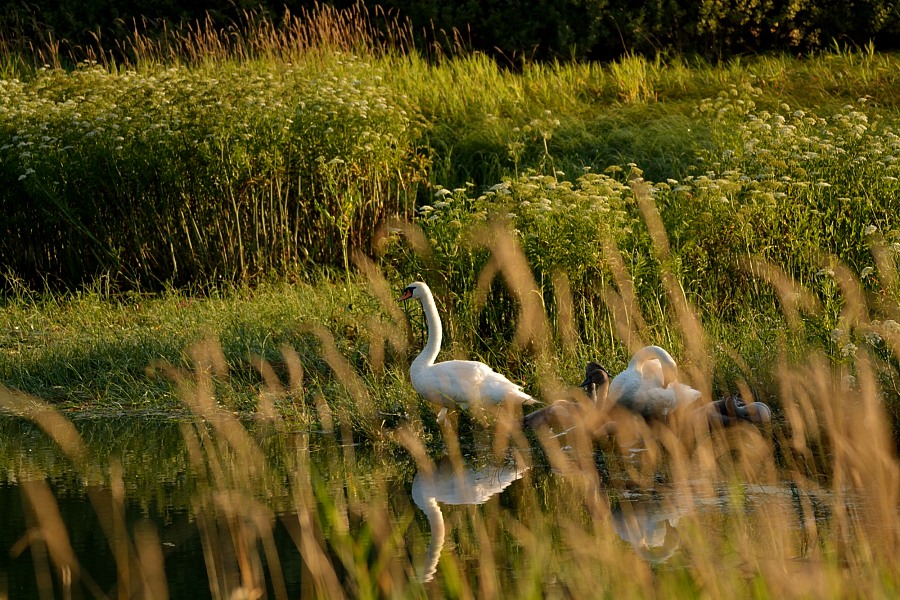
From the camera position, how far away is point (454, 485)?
6109mm

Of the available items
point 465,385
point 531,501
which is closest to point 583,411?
point 465,385

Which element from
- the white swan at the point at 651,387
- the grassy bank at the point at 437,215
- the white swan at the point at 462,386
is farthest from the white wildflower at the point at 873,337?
the white swan at the point at 462,386

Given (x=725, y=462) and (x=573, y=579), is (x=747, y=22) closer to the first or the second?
(x=725, y=462)

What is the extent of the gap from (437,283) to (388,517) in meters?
2.67

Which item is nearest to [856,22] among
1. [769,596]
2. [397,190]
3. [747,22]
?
[747,22]

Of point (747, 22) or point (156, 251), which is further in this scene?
point (747, 22)

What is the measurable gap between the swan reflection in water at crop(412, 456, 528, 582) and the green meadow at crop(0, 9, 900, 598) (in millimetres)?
174

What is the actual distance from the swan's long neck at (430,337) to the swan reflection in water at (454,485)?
0.69 meters

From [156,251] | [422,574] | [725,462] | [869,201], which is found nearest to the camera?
[422,574]

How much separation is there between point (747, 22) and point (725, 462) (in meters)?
12.7

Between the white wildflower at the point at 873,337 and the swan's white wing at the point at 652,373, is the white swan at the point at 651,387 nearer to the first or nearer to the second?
the swan's white wing at the point at 652,373

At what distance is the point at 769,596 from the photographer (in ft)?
11.8

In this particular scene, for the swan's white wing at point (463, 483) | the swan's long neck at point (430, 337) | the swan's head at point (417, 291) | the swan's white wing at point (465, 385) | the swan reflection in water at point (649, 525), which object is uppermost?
the swan's head at point (417, 291)

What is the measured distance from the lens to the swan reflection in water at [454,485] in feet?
18.7
